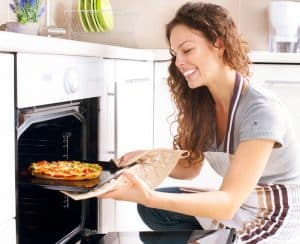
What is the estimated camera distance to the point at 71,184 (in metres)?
1.32

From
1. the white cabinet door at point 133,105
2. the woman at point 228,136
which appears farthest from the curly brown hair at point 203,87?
the white cabinet door at point 133,105

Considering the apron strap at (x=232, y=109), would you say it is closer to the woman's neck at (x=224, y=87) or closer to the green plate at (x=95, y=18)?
the woman's neck at (x=224, y=87)

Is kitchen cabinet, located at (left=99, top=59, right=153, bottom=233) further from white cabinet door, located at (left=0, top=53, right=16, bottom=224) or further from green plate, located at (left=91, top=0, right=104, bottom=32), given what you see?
white cabinet door, located at (left=0, top=53, right=16, bottom=224)

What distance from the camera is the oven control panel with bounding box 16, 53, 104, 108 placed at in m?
1.22

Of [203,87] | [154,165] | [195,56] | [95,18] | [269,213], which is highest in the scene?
[95,18]

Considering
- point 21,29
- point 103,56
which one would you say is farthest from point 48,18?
point 103,56

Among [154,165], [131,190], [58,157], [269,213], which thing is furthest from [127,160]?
[269,213]

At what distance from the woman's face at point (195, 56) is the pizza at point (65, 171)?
0.37 metres

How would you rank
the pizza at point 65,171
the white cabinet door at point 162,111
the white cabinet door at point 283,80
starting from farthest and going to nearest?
the white cabinet door at point 162,111
the white cabinet door at point 283,80
the pizza at point 65,171

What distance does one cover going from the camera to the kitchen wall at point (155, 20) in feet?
9.11

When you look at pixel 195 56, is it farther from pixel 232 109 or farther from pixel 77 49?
pixel 77 49

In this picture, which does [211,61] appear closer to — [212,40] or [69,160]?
[212,40]

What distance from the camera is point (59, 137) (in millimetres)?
1676

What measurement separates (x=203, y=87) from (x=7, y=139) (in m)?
0.78
